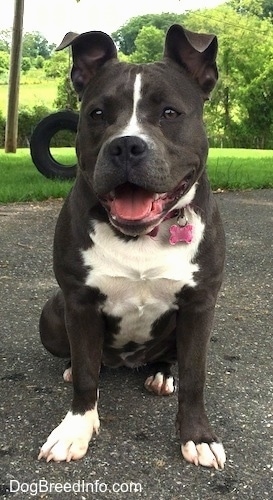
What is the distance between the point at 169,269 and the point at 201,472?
719mm

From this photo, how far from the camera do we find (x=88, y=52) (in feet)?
8.95

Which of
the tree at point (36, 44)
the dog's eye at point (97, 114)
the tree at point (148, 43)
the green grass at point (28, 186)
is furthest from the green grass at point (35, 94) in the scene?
the dog's eye at point (97, 114)

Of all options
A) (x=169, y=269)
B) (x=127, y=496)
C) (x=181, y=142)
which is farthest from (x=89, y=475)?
(x=181, y=142)

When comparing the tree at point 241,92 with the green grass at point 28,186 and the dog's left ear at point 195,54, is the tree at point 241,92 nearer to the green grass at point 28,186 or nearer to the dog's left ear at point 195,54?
the green grass at point 28,186

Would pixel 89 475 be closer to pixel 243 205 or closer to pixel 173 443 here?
pixel 173 443

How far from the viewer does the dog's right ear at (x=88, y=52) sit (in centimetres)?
270

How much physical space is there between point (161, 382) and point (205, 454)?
1.94 ft

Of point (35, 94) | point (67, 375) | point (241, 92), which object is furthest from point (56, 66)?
point (67, 375)

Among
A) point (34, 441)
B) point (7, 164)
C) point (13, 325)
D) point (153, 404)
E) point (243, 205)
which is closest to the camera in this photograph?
point (34, 441)

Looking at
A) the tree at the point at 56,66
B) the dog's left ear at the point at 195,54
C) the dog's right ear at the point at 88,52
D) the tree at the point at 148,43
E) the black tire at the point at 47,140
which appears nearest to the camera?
the dog's left ear at the point at 195,54

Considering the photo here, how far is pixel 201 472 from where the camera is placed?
2.41 m

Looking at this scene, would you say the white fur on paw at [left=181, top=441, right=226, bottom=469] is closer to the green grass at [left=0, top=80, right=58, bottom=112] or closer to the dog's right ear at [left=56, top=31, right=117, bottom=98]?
the dog's right ear at [left=56, top=31, right=117, bottom=98]

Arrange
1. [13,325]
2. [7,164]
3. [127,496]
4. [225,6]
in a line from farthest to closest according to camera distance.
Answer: [225,6] < [7,164] < [13,325] < [127,496]

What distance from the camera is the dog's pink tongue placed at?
7.75ft
